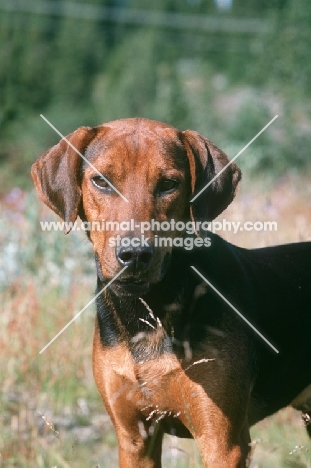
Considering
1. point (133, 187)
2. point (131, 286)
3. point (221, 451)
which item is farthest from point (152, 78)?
point (221, 451)

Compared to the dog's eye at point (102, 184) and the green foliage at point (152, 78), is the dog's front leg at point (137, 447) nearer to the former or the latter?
the dog's eye at point (102, 184)

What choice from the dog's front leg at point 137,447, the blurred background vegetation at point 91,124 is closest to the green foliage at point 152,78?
the blurred background vegetation at point 91,124

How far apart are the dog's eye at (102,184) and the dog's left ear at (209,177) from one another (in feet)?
1.53

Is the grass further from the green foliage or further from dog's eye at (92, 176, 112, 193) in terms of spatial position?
the green foliage

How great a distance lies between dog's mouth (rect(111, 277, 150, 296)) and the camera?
3486 mm

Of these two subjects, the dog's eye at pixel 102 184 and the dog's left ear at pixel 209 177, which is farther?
the dog's left ear at pixel 209 177

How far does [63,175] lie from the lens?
3807mm

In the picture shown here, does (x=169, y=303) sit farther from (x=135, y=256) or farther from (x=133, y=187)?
(x=133, y=187)

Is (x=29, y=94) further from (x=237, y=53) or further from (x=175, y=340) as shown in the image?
(x=175, y=340)

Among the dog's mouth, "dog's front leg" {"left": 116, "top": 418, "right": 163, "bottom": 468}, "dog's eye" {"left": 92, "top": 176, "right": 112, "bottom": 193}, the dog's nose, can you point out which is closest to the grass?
"dog's front leg" {"left": 116, "top": 418, "right": 163, "bottom": 468}

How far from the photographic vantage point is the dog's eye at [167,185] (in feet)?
12.0

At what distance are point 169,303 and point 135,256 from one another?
569 mm

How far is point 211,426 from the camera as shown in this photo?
11.6ft

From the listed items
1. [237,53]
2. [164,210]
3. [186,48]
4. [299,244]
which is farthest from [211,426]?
[186,48]
